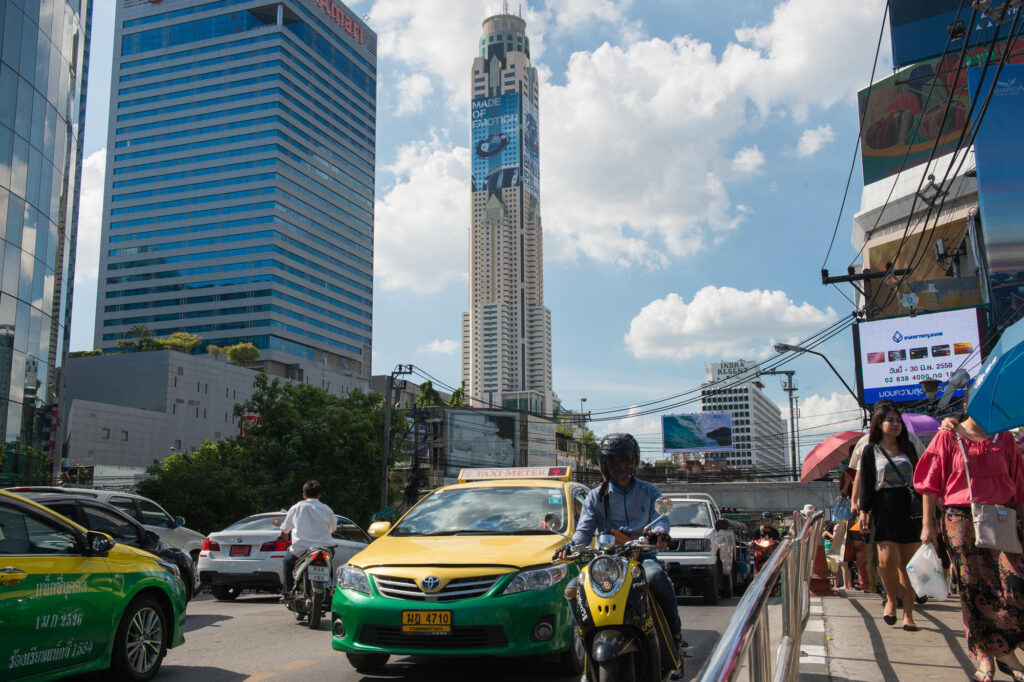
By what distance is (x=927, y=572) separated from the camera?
5.80 metres

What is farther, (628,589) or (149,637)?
(149,637)

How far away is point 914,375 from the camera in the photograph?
29.5 meters

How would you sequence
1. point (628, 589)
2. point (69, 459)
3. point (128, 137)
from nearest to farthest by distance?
point (628, 589) < point (69, 459) < point (128, 137)

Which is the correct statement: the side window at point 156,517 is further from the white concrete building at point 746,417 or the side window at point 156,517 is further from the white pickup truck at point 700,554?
the white concrete building at point 746,417

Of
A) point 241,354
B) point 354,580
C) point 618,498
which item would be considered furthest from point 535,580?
point 241,354

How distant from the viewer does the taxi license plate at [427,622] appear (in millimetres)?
5758

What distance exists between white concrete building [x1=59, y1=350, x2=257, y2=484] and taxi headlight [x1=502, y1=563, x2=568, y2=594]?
7191 centimetres

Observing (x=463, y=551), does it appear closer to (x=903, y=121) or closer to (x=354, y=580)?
(x=354, y=580)

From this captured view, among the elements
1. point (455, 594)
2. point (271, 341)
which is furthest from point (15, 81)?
point (271, 341)

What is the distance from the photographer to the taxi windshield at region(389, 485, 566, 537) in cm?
716

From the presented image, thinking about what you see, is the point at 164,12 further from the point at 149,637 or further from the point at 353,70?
the point at 149,637

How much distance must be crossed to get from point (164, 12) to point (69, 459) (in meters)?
112

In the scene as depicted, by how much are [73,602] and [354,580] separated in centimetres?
187

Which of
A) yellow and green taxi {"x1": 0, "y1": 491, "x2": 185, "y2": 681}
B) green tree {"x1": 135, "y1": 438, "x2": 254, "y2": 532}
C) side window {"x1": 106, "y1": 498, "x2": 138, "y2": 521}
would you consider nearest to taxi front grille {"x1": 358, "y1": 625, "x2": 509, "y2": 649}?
yellow and green taxi {"x1": 0, "y1": 491, "x2": 185, "y2": 681}
